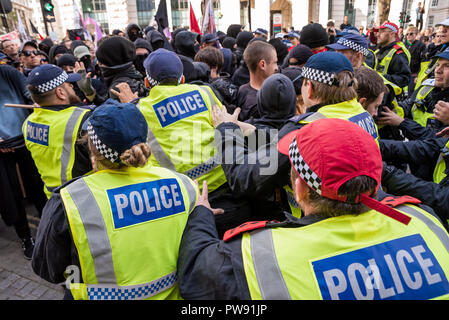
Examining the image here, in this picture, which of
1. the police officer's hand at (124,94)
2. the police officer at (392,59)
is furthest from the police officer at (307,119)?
the police officer at (392,59)

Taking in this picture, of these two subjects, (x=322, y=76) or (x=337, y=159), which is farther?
(x=322, y=76)

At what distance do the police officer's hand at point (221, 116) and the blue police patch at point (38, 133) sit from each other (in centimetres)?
144

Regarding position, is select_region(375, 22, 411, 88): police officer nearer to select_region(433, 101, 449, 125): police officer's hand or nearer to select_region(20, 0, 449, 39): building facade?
select_region(433, 101, 449, 125): police officer's hand

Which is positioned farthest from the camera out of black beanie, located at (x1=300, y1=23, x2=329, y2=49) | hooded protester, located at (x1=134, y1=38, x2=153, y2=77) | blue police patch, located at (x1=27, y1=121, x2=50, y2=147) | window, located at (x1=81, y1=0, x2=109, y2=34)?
window, located at (x1=81, y1=0, x2=109, y2=34)

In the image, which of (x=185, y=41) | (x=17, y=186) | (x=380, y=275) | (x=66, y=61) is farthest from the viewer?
(x=185, y=41)

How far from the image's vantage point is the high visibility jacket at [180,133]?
231 centimetres

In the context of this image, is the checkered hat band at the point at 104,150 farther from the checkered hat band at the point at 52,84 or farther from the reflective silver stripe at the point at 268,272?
the checkered hat band at the point at 52,84

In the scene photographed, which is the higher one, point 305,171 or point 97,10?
point 97,10

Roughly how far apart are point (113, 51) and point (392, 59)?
492cm

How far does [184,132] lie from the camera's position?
2.32 m

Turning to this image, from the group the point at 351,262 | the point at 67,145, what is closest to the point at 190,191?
the point at 351,262

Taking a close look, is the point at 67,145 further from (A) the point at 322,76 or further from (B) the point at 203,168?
(A) the point at 322,76

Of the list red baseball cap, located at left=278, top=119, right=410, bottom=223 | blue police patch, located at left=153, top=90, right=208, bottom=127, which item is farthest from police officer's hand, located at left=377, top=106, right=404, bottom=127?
red baseball cap, located at left=278, top=119, right=410, bottom=223

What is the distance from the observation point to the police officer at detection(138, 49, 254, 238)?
2.32 m
